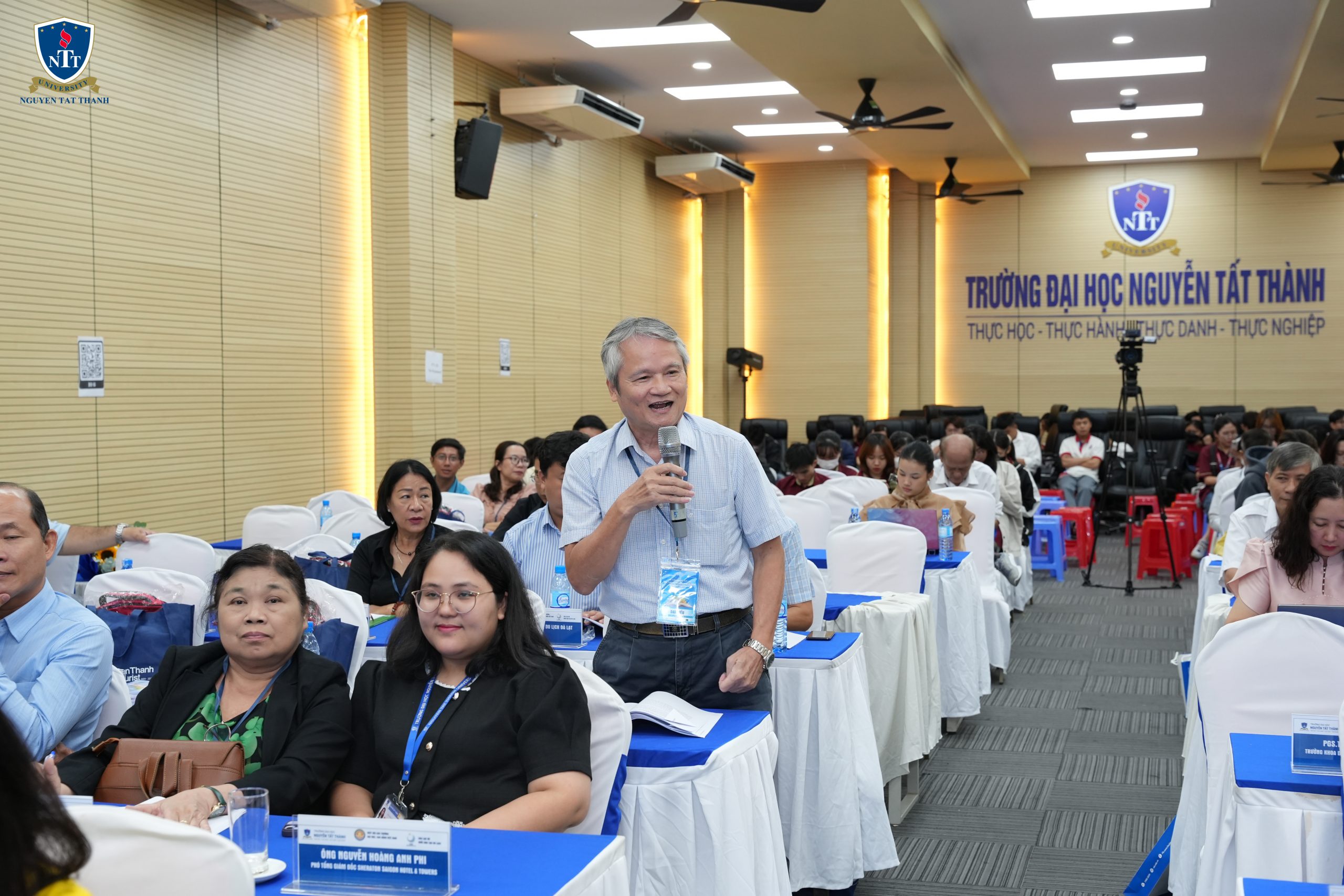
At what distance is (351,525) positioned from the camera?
6918 mm

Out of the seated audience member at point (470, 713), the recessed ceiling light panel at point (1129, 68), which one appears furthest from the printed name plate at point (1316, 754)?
the recessed ceiling light panel at point (1129, 68)

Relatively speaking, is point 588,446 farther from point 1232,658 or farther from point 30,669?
point 1232,658

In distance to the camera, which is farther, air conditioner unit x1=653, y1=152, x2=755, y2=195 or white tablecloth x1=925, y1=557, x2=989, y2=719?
air conditioner unit x1=653, y1=152, x2=755, y2=195

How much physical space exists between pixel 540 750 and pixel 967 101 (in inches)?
417

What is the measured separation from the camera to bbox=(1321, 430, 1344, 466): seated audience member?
7172 millimetres

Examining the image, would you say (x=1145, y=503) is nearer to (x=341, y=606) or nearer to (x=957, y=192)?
(x=957, y=192)

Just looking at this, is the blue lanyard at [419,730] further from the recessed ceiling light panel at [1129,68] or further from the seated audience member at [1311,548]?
the recessed ceiling light panel at [1129,68]

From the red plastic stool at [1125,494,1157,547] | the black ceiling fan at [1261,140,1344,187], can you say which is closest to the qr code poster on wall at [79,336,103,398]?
the red plastic stool at [1125,494,1157,547]

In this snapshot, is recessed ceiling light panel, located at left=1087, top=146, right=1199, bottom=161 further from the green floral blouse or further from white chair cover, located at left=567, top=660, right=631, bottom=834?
the green floral blouse

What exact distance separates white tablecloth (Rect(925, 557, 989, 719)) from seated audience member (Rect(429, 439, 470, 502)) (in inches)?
134

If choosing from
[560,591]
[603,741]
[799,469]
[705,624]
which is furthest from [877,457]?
[603,741]

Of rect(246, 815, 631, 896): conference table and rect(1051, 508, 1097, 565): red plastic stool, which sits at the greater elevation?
rect(246, 815, 631, 896): conference table

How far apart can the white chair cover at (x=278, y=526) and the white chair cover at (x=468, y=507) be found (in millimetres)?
773

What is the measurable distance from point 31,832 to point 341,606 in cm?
247
